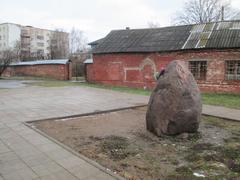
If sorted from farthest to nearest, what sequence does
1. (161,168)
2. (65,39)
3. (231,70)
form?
(65,39) → (231,70) → (161,168)

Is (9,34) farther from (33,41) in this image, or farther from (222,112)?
(222,112)

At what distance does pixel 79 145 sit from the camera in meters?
5.03

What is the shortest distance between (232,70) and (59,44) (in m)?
45.6

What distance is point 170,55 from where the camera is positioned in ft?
53.2

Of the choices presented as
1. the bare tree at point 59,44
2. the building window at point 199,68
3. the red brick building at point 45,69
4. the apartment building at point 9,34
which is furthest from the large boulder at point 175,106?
the apartment building at point 9,34

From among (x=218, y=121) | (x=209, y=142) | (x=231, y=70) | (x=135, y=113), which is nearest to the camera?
(x=209, y=142)

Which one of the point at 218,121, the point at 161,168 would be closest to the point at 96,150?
the point at 161,168

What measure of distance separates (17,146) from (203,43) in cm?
1303

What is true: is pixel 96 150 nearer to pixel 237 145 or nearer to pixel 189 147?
pixel 189 147

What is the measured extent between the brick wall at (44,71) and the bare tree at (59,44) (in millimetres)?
17458

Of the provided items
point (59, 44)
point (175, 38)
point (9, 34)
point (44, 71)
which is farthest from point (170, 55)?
point (9, 34)

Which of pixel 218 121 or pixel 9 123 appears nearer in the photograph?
pixel 9 123

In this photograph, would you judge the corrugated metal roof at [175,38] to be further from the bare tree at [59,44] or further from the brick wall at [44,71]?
the bare tree at [59,44]

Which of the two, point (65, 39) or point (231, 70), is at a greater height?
point (65, 39)
